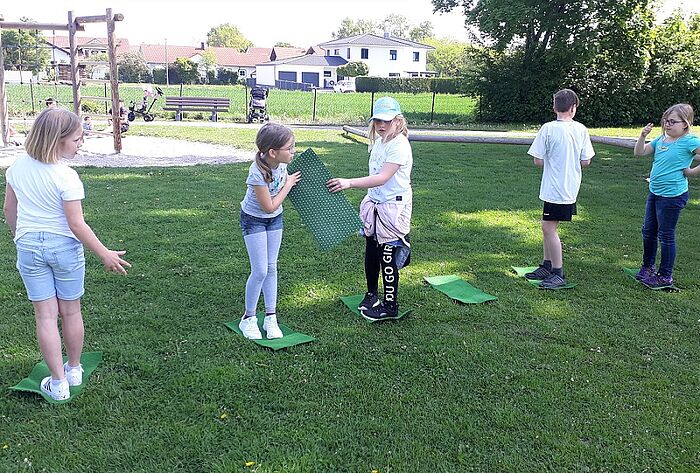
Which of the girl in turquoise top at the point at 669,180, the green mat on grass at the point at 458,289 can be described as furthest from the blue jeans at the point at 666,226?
the green mat on grass at the point at 458,289

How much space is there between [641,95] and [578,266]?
842 inches

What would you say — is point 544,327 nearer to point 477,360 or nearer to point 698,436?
point 477,360

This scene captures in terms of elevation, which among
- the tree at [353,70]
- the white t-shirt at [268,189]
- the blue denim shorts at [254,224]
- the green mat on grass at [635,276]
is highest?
the tree at [353,70]

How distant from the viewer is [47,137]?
10.0 ft

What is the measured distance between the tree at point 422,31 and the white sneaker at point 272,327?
116 m

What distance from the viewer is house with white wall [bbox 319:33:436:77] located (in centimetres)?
7806

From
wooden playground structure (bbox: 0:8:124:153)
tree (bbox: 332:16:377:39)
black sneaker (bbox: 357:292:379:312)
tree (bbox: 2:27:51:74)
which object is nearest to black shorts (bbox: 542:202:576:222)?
black sneaker (bbox: 357:292:379:312)

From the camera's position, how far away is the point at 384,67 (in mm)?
79250

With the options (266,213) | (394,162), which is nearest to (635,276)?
(394,162)

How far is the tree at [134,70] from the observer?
55.0 metres

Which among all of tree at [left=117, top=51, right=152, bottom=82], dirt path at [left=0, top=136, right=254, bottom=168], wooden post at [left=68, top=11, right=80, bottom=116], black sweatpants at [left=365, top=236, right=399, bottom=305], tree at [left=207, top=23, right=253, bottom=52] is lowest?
black sweatpants at [left=365, top=236, right=399, bottom=305]

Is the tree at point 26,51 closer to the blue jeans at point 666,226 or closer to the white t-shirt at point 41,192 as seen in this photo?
the white t-shirt at point 41,192

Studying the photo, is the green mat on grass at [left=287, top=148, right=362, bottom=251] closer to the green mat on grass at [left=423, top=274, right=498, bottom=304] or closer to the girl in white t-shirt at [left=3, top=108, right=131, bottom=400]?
the green mat on grass at [left=423, top=274, right=498, bottom=304]

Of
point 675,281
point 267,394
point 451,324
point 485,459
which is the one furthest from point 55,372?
point 675,281
